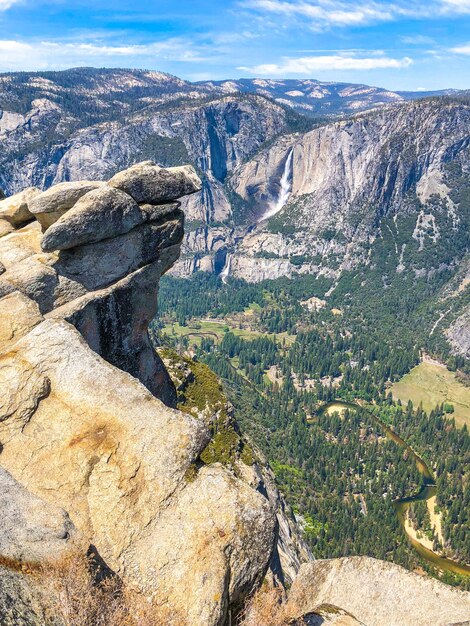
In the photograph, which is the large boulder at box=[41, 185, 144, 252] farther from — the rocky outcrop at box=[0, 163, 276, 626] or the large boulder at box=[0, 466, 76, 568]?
the large boulder at box=[0, 466, 76, 568]

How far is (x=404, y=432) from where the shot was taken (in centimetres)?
19288

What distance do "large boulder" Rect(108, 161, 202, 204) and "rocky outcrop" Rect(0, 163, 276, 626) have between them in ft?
14.0

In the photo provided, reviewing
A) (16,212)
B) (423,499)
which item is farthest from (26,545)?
(423,499)

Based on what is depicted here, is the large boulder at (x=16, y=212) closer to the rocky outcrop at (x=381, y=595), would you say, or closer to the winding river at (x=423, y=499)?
the rocky outcrop at (x=381, y=595)

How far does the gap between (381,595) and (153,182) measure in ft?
105

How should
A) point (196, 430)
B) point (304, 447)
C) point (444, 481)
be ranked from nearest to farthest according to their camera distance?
point (196, 430) < point (444, 481) < point (304, 447)

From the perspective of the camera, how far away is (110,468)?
2259cm

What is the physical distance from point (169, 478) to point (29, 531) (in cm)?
605

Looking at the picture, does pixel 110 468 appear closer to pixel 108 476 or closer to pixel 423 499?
pixel 108 476

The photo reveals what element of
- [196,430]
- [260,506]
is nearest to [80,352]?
[196,430]

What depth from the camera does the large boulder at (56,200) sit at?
35938mm

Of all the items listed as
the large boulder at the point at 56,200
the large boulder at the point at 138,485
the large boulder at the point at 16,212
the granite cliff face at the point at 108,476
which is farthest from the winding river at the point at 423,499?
the large boulder at the point at 56,200

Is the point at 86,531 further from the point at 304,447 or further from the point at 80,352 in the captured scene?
the point at 304,447

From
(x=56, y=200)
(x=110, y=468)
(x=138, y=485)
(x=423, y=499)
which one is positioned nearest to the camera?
(x=138, y=485)
